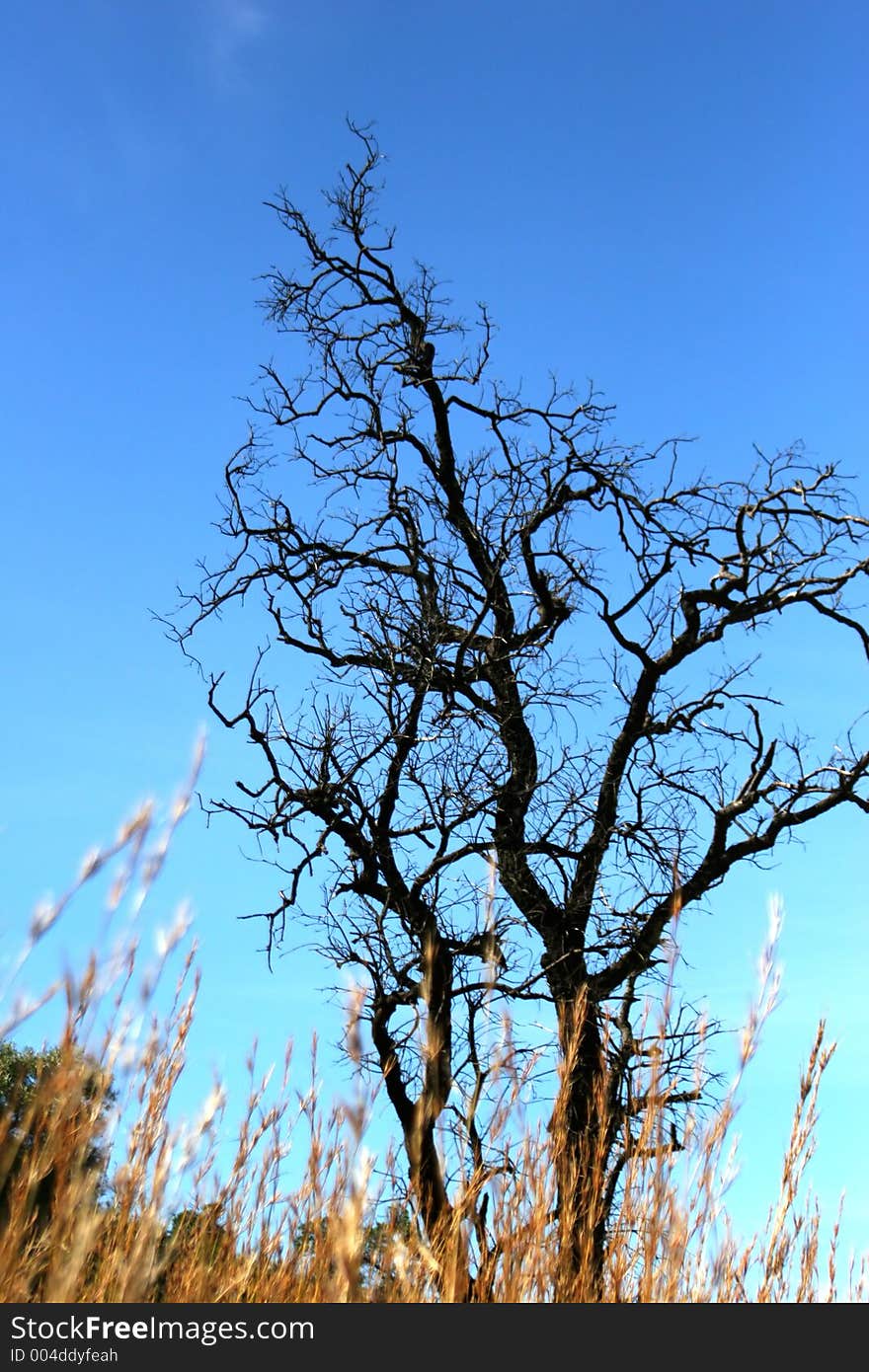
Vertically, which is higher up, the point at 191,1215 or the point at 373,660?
the point at 373,660

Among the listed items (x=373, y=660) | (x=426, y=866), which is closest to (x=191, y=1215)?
(x=426, y=866)

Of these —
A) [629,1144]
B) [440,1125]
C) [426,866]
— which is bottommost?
[440,1125]

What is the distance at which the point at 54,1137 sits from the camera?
180cm

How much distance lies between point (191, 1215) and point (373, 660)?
444 centimetres

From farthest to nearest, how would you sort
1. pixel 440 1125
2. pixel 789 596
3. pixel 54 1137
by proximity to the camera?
pixel 789 596 < pixel 440 1125 < pixel 54 1137

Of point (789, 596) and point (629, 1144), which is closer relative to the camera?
point (629, 1144)

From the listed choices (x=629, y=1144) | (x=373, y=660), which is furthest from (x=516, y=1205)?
(x=373, y=660)

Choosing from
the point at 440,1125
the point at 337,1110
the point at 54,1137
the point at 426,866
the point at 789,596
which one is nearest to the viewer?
the point at 54,1137

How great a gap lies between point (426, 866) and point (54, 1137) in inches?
173

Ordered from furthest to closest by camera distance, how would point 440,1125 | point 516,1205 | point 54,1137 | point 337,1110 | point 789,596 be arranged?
point 789,596
point 516,1205
point 337,1110
point 440,1125
point 54,1137
